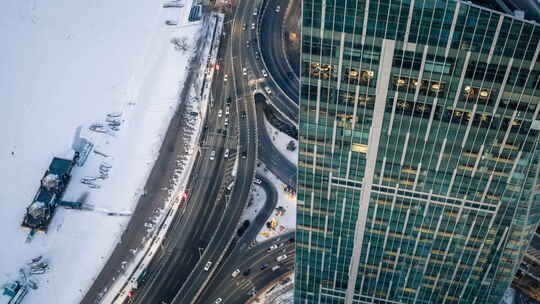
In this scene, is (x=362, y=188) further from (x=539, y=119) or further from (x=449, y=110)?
(x=539, y=119)

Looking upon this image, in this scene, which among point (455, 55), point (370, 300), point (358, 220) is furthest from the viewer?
point (370, 300)

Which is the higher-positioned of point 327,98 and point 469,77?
point 469,77

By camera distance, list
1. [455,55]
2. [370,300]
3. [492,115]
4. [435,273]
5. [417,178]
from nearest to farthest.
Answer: [455,55]
[492,115]
[417,178]
[435,273]
[370,300]

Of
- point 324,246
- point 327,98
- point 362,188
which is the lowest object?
point 324,246

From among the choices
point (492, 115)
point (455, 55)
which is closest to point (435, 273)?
point (492, 115)

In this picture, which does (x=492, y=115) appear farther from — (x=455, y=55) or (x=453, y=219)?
(x=453, y=219)

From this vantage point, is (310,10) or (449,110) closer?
(310,10)
